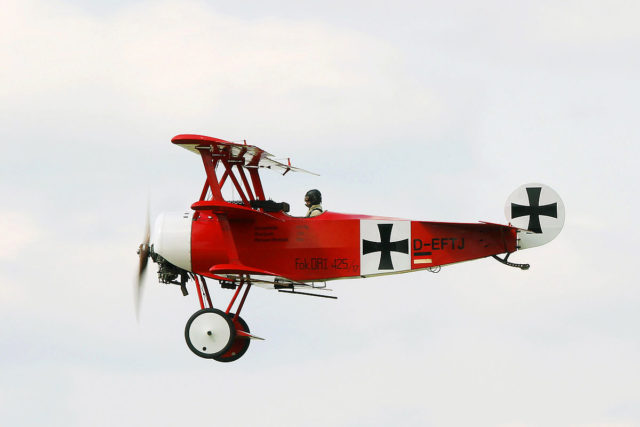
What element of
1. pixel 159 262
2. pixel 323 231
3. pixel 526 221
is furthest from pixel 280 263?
pixel 526 221

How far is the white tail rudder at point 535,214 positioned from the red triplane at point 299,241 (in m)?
0.02

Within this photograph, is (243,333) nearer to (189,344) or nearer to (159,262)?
(189,344)

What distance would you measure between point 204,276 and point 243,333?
4.33 feet

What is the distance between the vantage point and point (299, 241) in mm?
19438

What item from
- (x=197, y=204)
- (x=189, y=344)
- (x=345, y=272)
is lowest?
(x=189, y=344)

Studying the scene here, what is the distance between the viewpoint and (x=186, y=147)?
63.1ft

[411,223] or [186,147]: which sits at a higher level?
[186,147]

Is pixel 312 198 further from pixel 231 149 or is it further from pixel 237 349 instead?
pixel 237 349

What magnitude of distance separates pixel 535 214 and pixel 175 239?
623cm

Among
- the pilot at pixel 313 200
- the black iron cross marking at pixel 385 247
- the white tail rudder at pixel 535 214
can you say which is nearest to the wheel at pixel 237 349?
the pilot at pixel 313 200

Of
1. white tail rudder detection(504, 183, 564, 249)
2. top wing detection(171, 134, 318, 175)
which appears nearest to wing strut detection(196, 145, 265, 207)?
top wing detection(171, 134, 318, 175)

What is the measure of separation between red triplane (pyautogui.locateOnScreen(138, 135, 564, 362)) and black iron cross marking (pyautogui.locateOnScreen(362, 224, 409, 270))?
0.06 ft

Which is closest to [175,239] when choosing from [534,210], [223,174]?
[223,174]

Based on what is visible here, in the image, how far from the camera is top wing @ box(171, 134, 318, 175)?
1886 cm
